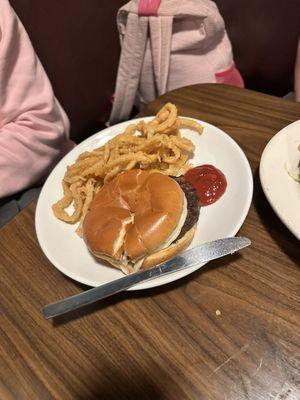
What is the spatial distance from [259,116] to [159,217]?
0.62m

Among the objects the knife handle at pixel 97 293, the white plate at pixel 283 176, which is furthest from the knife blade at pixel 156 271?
the white plate at pixel 283 176

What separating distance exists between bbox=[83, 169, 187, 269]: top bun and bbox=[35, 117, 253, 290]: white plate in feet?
0.25

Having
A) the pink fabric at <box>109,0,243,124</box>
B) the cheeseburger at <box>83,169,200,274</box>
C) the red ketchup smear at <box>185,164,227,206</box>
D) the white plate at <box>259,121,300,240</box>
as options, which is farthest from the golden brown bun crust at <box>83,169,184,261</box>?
the pink fabric at <box>109,0,243,124</box>

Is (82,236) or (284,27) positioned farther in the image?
(284,27)

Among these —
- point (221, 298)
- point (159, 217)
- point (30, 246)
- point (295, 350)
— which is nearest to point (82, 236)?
point (30, 246)

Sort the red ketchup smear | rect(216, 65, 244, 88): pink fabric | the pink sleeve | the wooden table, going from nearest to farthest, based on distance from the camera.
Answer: the wooden table, the red ketchup smear, the pink sleeve, rect(216, 65, 244, 88): pink fabric

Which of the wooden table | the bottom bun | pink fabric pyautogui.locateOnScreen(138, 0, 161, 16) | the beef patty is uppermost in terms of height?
pink fabric pyautogui.locateOnScreen(138, 0, 161, 16)

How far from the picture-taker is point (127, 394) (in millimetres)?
891

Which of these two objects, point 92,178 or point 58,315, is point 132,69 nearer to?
point 92,178

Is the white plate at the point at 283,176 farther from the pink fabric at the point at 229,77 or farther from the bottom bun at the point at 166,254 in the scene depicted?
the pink fabric at the point at 229,77

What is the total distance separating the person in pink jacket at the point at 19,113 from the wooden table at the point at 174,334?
1.66 feet

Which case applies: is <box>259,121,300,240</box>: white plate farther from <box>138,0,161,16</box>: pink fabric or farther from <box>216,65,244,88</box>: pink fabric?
<box>138,0,161,16</box>: pink fabric

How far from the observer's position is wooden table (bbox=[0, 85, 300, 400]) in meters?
0.87

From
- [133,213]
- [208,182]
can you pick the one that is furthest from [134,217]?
[208,182]
